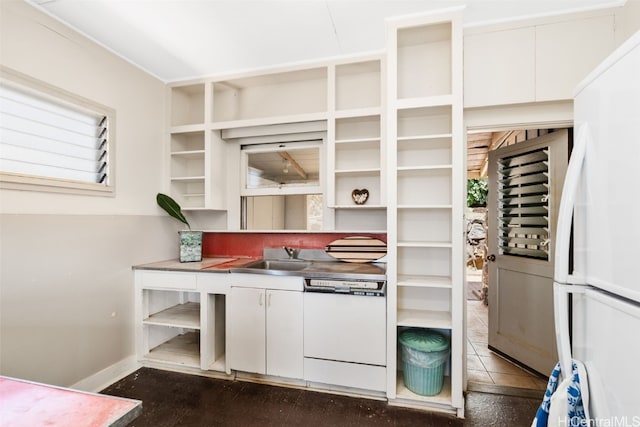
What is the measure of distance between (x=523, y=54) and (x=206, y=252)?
330cm

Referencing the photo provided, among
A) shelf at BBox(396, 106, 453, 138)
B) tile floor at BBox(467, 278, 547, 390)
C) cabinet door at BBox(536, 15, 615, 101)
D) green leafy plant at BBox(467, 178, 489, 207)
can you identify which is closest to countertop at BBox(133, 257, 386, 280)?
shelf at BBox(396, 106, 453, 138)

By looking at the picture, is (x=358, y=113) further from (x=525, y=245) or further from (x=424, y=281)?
(x=525, y=245)

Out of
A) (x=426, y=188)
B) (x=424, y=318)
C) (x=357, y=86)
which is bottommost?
(x=424, y=318)

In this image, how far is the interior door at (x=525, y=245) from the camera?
2324mm

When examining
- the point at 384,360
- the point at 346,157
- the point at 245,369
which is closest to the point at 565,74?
the point at 346,157

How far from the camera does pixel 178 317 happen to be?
268 centimetres

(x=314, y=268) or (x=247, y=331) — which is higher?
(x=314, y=268)

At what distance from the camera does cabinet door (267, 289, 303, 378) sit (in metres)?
2.24

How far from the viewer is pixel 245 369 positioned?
7.69 ft

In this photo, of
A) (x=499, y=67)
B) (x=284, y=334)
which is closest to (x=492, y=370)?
(x=284, y=334)

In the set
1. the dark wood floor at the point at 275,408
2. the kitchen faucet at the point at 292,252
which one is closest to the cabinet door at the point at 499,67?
the kitchen faucet at the point at 292,252

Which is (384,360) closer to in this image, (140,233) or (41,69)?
(140,233)

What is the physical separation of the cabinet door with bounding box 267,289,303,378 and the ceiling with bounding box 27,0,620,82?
6.54 feet

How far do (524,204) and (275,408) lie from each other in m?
2.65
